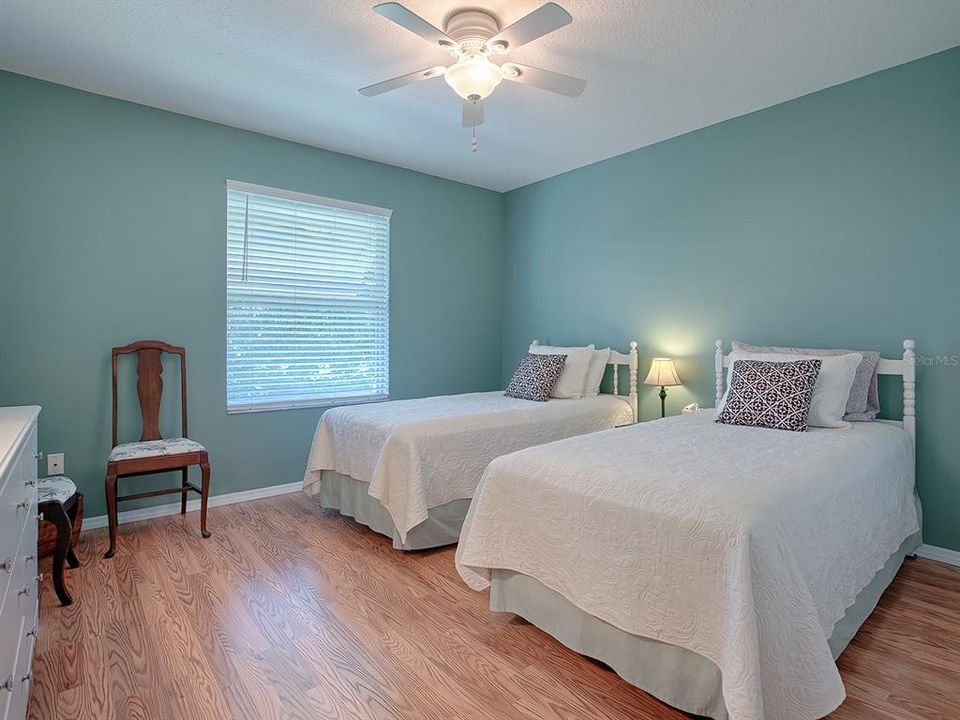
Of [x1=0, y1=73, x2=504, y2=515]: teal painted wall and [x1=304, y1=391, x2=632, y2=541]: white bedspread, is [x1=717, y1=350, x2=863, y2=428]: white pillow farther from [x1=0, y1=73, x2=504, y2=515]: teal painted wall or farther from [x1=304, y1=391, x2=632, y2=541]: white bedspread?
[x1=0, y1=73, x2=504, y2=515]: teal painted wall

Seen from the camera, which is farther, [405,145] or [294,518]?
[405,145]

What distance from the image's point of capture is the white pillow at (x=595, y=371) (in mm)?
4109

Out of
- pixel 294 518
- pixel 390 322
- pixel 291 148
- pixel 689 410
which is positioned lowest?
pixel 294 518

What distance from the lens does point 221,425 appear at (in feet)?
11.9

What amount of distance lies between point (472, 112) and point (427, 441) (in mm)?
1721

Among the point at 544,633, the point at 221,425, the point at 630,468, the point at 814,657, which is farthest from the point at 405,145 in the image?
the point at 814,657

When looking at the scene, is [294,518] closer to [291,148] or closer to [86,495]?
[86,495]

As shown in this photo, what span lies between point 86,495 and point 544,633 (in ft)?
9.24

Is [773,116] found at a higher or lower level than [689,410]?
higher

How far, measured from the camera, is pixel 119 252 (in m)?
3.21

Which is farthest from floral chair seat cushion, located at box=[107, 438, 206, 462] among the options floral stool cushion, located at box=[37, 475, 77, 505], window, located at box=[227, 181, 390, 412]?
window, located at box=[227, 181, 390, 412]

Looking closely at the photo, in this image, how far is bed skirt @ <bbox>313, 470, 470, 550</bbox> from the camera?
112 inches

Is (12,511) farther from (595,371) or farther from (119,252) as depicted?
(595,371)

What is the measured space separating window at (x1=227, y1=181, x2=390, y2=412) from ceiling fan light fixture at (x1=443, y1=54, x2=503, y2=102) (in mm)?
1947
